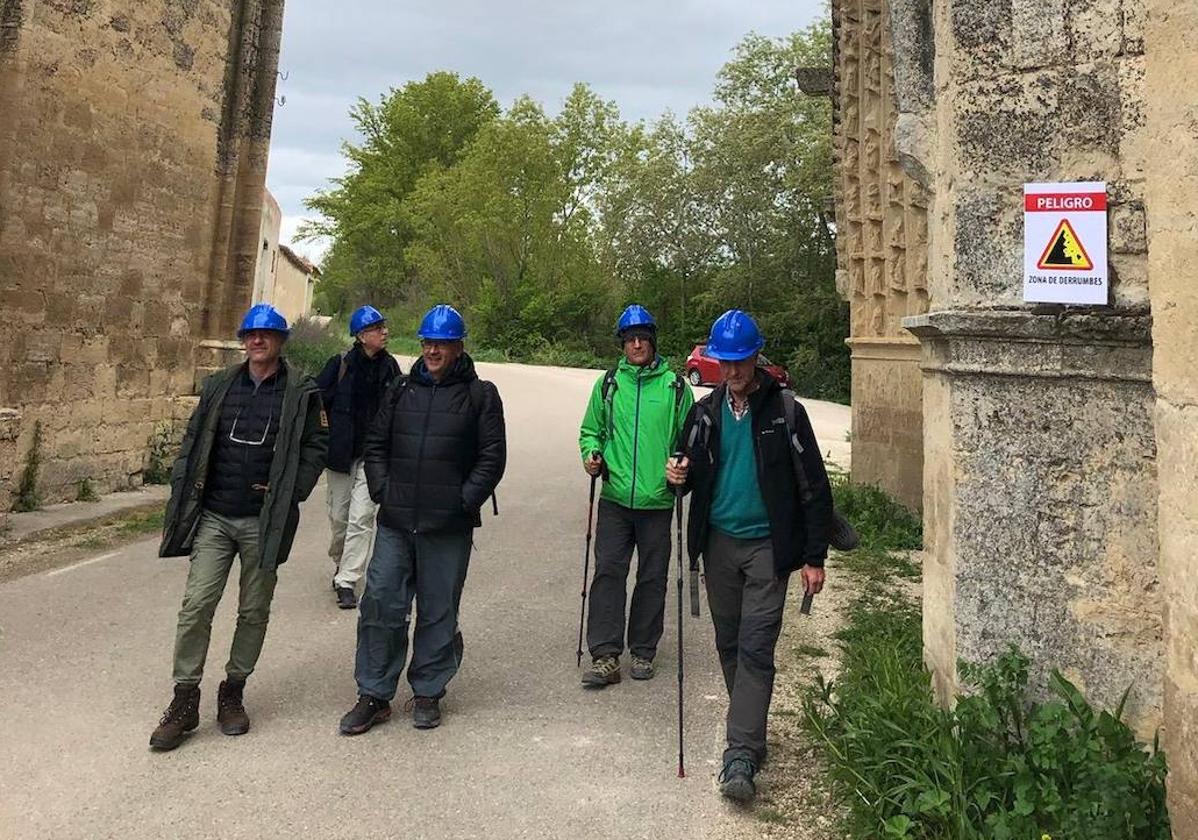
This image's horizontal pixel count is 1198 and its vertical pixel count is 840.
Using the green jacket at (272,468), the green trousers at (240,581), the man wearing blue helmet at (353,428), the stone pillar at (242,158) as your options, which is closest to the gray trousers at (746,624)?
the green jacket at (272,468)

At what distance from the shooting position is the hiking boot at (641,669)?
4480 millimetres

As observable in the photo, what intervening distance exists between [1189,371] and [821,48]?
34.0m

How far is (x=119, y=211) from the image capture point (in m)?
8.68

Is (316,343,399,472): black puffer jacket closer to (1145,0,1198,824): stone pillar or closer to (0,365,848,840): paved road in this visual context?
(0,365,848,840): paved road

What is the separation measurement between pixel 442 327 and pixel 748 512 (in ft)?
5.36

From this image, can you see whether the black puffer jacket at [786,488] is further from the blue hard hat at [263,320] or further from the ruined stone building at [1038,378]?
the blue hard hat at [263,320]

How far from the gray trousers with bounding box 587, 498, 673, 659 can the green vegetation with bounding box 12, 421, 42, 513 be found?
6288 millimetres

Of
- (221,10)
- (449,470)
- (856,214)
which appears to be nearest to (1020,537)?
(449,470)

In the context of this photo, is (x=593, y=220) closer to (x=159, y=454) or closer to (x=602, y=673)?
(x=159, y=454)

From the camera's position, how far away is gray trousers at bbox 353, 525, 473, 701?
12.7 ft

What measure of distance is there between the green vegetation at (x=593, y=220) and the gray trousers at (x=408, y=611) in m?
23.7

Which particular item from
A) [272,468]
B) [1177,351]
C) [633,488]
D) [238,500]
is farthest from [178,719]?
[1177,351]

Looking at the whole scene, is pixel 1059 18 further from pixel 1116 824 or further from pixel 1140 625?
pixel 1116 824

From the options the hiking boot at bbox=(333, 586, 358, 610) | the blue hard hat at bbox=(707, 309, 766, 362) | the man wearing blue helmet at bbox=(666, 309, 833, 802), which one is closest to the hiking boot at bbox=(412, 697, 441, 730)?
the man wearing blue helmet at bbox=(666, 309, 833, 802)
